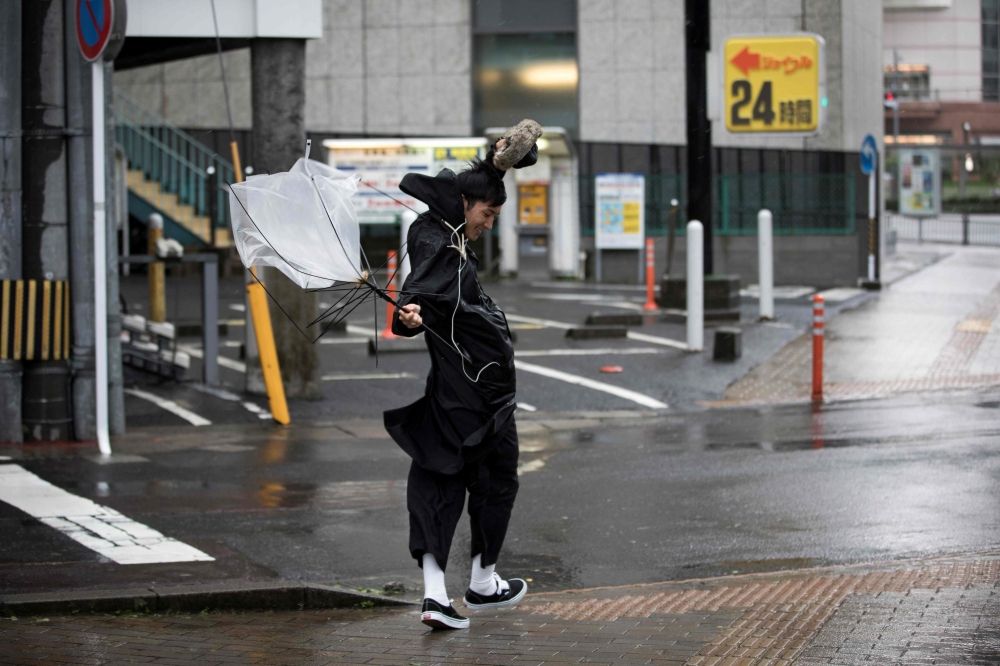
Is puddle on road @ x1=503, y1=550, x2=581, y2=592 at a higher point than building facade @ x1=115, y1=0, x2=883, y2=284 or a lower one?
lower

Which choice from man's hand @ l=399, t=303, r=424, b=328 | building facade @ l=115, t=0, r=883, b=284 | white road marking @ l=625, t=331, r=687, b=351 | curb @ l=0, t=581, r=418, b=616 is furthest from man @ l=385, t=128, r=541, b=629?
building facade @ l=115, t=0, r=883, b=284

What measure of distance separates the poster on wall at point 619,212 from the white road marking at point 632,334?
27.3 ft

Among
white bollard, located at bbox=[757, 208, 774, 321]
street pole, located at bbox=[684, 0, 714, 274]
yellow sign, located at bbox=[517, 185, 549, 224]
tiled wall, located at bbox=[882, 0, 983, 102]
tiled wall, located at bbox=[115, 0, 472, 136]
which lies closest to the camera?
street pole, located at bbox=[684, 0, 714, 274]

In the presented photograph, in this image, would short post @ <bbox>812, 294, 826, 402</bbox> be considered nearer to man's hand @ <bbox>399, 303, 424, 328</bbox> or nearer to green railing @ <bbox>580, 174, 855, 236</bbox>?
man's hand @ <bbox>399, 303, 424, 328</bbox>

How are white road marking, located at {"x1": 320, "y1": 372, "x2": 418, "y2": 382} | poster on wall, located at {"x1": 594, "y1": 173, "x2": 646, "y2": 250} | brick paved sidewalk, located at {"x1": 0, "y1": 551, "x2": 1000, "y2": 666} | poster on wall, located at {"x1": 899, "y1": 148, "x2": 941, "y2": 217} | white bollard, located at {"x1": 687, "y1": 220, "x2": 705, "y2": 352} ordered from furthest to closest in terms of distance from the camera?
poster on wall, located at {"x1": 899, "y1": 148, "x2": 941, "y2": 217} → poster on wall, located at {"x1": 594, "y1": 173, "x2": 646, "y2": 250} → white bollard, located at {"x1": 687, "y1": 220, "x2": 705, "y2": 352} → white road marking, located at {"x1": 320, "y1": 372, "x2": 418, "y2": 382} → brick paved sidewalk, located at {"x1": 0, "y1": 551, "x2": 1000, "y2": 666}

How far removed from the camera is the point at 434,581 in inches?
184

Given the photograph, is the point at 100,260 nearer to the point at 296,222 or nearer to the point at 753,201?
the point at 296,222

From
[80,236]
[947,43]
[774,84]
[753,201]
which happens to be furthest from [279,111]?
[947,43]

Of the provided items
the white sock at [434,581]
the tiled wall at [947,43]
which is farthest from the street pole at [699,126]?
the tiled wall at [947,43]

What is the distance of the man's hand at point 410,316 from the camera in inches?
171

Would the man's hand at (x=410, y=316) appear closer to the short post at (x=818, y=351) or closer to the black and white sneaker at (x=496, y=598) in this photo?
the black and white sneaker at (x=496, y=598)

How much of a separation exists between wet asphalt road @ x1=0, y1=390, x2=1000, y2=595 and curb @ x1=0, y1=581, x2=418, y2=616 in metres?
0.28

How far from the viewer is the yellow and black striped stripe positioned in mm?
9008

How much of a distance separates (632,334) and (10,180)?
8.89 meters
